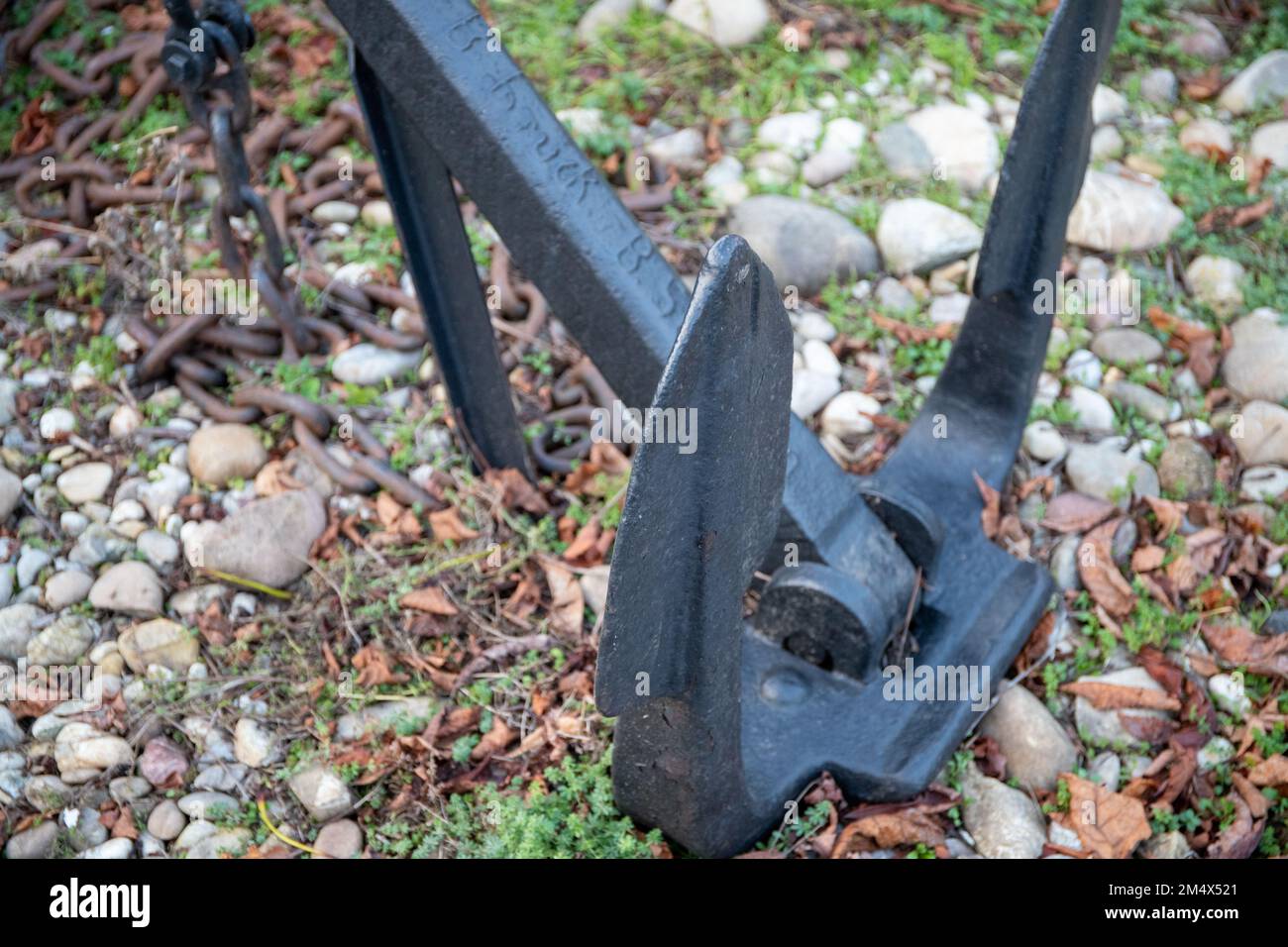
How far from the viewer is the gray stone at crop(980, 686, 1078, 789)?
238 cm

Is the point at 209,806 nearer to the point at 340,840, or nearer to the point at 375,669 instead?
the point at 340,840

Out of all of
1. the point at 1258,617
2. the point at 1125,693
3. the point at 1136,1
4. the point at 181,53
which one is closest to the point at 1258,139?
the point at 1136,1

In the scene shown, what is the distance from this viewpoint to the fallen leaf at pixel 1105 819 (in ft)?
7.38

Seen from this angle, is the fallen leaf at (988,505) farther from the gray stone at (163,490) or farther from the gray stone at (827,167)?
the gray stone at (163,490)

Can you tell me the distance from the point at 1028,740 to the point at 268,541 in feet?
5.34

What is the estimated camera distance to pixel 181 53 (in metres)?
2.39

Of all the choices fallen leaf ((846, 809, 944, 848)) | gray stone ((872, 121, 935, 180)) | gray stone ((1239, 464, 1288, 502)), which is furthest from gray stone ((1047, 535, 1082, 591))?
gray stone ((872, 121, 935, 180))

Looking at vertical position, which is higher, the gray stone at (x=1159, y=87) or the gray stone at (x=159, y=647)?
the gray stone at (x=1159, y=87)

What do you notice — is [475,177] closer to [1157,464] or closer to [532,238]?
[532,238]

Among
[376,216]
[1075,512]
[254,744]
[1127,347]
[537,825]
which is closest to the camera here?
[537,825]

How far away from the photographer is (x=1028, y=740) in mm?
2396

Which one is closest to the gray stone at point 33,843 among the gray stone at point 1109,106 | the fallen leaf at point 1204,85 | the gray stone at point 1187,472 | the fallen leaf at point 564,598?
the fallen leaf at point 564,598

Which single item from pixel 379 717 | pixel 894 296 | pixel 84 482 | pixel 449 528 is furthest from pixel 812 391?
pixel 84 482

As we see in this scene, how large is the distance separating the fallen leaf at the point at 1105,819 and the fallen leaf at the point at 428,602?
1.26 meters
